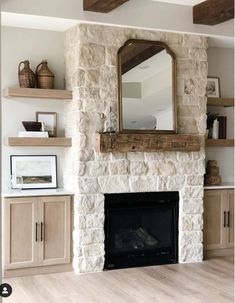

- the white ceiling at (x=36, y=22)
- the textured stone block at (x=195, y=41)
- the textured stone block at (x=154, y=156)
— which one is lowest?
the textured stone block at (x=154, y=156)

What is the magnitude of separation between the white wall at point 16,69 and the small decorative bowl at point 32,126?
14 cm

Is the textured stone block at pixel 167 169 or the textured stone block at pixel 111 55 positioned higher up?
the textured stone block at pixel 111 55

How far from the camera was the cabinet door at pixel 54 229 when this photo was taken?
183 inches

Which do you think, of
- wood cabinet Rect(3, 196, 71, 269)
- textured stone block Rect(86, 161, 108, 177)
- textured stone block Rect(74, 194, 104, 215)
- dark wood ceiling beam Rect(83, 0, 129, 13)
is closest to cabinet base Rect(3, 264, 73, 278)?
wood cabinet Rect(3, 196, 71, 269)

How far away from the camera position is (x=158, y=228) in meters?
5.12

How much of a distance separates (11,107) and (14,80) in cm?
28

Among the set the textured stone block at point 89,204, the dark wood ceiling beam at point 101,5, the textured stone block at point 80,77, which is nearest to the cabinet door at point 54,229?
the textured stone block at point 89,204

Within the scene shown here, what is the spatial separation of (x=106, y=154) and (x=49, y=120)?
0.77 meters

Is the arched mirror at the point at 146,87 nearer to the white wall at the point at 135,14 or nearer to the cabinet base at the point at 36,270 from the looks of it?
the white wall at the point at 135,14

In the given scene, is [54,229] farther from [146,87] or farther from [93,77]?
[146,87]

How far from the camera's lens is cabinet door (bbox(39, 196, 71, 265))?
4.64 m

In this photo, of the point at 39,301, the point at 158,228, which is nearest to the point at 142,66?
the point at 158,228

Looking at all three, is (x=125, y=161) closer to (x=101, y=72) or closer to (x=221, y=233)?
(x=101, y=72)

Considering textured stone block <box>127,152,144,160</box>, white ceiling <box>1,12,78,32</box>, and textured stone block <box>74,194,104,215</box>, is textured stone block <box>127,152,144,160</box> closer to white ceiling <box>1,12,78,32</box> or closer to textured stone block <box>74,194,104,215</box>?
textured stone block <box>74,194,104,215</box>
